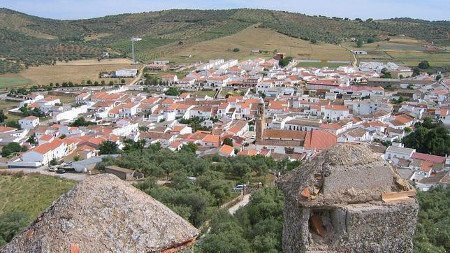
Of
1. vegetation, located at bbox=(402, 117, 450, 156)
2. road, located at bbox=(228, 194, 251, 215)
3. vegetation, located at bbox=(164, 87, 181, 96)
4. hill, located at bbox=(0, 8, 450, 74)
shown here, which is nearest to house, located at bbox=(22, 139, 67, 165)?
road, located at bbox=(228, 194, 251, 215)

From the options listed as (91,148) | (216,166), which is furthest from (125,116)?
(216,166)

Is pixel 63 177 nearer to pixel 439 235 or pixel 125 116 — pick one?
pixel 125 116

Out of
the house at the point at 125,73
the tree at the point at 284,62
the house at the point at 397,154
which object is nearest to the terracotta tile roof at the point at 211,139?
the house at the point at 397,154

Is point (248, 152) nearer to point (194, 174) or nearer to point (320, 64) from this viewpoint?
point (194, 174)

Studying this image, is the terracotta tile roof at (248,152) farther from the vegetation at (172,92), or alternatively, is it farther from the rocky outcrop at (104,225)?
the rocky outcrop at (104,225)

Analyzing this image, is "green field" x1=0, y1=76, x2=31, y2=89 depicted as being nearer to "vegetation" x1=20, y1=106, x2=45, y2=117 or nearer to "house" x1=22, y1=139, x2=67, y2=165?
"vegetation" x1=20, y1=106, x2=45, y2=117

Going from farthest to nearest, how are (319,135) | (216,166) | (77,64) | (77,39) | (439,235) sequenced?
(77,39) → (77,64) → (319,135) → (216,166) → (439,235)
